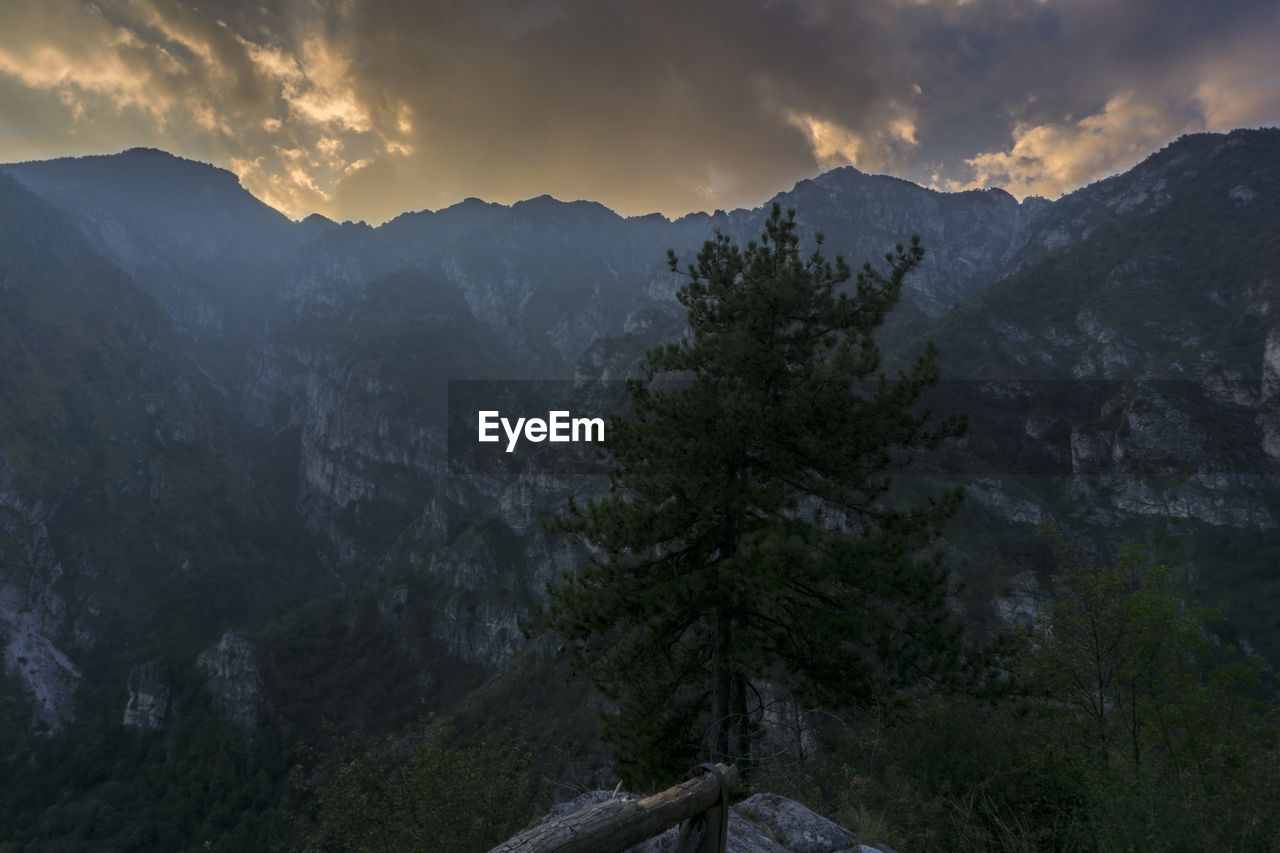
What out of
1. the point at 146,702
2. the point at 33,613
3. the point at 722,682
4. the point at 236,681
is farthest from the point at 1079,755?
the point at 33,613

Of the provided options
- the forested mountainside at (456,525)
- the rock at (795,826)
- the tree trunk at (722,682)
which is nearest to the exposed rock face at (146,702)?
the forested mountainside at (456,525)

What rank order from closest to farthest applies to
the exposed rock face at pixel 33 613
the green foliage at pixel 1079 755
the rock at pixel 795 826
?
the green foliage at pixel 1079 755
the rock at pixel 795 826
the exposed rock face at pixel 33 613

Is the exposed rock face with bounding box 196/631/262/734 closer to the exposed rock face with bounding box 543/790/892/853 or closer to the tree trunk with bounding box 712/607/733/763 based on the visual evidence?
the tree trunk with bounding box 712/607/733/763

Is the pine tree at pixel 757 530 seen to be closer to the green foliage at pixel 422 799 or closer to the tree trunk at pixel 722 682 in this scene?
the tree trunk at pixel 722 682

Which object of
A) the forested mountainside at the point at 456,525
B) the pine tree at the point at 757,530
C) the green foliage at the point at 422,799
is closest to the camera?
the pine tree at the point at 757,530

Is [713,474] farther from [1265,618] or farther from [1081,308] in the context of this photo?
[1081,308]

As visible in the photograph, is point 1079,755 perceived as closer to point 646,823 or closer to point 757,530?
point 757,530
